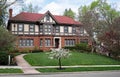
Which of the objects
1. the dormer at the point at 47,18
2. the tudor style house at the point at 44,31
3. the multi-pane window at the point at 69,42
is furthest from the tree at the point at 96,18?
the dormer at the point at 47,18

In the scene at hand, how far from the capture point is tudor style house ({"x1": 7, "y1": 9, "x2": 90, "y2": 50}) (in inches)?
2141

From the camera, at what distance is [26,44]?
180 feet

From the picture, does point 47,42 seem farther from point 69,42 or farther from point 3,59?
point 3,59

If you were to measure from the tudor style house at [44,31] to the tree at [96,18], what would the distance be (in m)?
3.17

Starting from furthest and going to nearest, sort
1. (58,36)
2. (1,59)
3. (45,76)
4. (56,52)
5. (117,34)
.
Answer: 1. (58,36)
2. (117,34)
3. (1,59)
4. (56,52)
5. (45,76)

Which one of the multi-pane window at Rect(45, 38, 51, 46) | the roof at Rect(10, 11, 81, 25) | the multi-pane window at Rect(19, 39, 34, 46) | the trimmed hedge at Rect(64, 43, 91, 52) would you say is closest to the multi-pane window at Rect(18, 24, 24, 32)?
the roof at Rect(10, 11, 81, 25)

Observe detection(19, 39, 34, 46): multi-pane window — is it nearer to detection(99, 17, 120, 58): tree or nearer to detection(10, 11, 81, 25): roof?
detection(10, 11, 81, 25): roof

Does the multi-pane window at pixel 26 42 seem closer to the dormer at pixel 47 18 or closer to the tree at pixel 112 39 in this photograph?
the dormer at pixel 47 18

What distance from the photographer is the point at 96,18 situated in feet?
187

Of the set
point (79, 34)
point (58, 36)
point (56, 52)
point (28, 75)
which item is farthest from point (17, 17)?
point (28, 75)

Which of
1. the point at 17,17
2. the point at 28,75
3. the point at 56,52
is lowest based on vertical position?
the point at 28,75

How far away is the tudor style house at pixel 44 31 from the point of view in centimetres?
5438

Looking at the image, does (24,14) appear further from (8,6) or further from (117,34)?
(117,34)

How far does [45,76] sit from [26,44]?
110 feet
